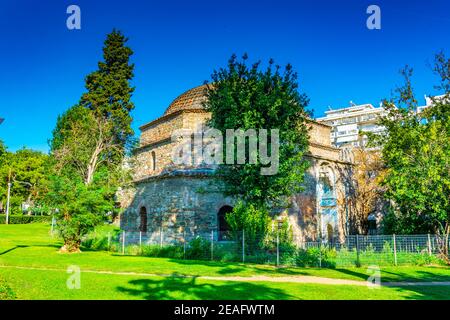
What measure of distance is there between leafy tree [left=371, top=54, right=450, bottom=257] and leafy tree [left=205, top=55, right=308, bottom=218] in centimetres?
469

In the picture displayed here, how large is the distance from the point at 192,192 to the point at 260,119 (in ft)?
20.7

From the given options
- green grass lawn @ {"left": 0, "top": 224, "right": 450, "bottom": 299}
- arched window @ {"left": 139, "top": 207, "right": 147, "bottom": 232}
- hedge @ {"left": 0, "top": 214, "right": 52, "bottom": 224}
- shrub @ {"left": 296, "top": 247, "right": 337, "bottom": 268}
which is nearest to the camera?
green grass lawn @ {"left": 0, "top": 224, "right": 450, "bottom": 299}

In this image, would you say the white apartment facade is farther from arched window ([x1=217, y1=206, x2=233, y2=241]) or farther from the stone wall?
the stone wall

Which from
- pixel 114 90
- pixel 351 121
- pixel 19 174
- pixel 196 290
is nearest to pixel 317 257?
pixel 196 290

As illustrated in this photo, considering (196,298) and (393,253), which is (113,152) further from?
(196,298)

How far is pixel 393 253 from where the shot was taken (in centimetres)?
1512

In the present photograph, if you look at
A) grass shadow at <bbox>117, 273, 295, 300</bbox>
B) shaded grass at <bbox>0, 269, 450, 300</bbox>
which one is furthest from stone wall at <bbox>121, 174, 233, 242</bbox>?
grass shadow at <bbox>117, 273, 295, 300</bbox>

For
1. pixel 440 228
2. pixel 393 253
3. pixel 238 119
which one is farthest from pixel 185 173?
pixel 440 228

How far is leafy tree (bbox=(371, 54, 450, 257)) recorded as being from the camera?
16344 mm

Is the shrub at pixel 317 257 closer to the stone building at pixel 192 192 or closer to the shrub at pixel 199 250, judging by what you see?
the shrub at pixel 199 250

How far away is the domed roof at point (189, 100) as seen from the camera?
75.7ft

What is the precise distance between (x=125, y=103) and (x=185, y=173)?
614 inches

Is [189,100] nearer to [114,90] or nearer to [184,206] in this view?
[184,206]

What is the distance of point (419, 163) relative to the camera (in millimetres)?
17078
